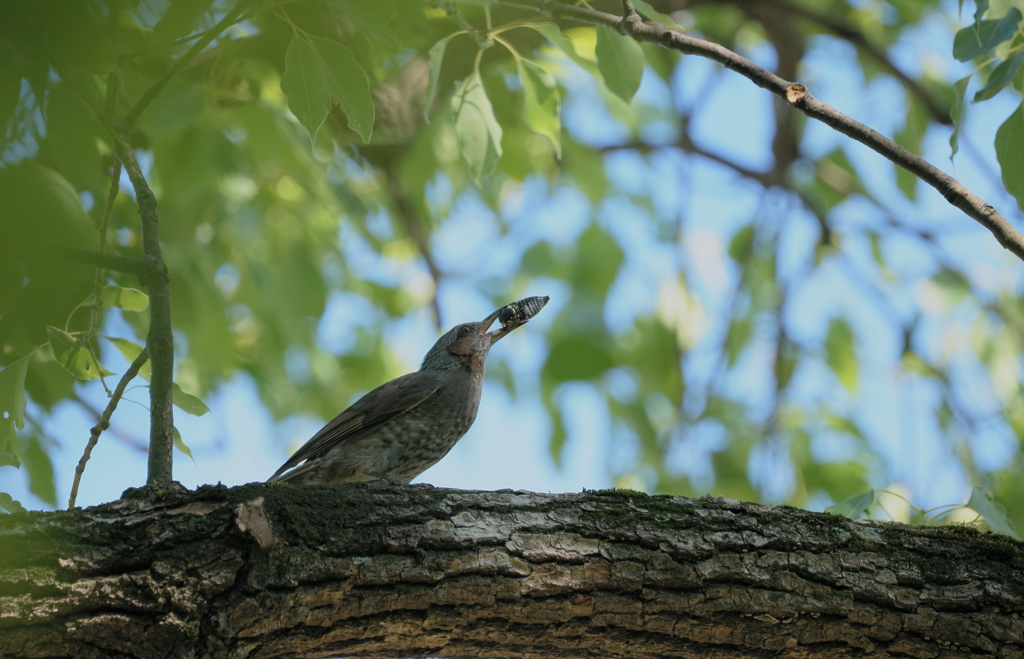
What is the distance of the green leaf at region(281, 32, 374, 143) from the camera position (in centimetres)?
234

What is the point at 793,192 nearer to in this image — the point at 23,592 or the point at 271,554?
the point at 271,554

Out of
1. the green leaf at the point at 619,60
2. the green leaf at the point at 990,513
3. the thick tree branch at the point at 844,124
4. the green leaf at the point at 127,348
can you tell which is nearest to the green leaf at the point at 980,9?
the thick tree branch at the point at 844,124

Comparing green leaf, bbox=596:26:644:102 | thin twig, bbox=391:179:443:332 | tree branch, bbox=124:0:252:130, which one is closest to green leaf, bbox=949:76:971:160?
green leaf, bbox=596:26:644:102

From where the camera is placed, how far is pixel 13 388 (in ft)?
7.70

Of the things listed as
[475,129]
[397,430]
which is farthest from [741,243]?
[475,129]

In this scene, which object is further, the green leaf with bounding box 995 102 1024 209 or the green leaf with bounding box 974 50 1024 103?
the green leaf with bounding box 995 102 1024 209

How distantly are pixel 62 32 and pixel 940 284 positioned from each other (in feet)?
20.3

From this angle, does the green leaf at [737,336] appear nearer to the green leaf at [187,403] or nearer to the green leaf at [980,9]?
the green leaf at [980,9]

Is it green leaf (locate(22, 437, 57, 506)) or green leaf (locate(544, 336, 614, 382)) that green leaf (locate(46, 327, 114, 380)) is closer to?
green leaf (locate(22, 437, 57, 506))

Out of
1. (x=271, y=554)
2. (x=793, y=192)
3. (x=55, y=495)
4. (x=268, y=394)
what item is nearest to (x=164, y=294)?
(x=271, y=554)

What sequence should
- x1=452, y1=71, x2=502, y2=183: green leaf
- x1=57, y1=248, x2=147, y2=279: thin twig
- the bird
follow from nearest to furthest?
x1=57, y1=248, x2=147, y2=279: thin twig
x1=452, y1=71, x2=502, y2=183: green leaf
the bird

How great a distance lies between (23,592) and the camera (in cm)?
199

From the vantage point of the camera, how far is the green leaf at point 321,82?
234 centimetres

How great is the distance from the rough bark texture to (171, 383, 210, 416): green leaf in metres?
0.33
